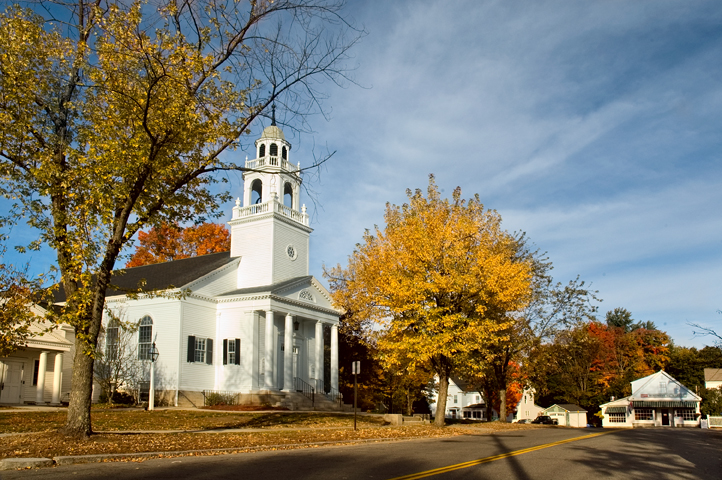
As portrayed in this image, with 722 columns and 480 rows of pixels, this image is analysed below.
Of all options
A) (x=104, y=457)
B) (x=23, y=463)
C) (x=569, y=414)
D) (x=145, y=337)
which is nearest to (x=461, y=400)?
(x=569, y=414)

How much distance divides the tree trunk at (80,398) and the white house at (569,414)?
2083 inches

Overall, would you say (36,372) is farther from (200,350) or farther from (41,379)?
(200,350)

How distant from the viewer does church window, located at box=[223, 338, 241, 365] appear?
106ft

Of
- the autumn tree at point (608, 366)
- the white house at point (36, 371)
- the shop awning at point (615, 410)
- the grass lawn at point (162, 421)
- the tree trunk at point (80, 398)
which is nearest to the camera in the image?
the tree trunk at point (80, 398)

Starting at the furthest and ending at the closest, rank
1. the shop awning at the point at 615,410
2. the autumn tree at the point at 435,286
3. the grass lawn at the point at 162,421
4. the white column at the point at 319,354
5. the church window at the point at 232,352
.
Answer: the shop awning at the point at 615,410 < the white column at the point at 319,354 < the church window at the point at 232,352 < the autumn tree at the point at 435,286 < the grass lawn at the point at 162,421

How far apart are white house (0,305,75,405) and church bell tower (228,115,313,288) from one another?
10726mm

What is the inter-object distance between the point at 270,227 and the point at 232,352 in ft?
25.8

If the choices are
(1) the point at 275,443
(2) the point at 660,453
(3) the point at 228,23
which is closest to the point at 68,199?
(3) the point at 228,23

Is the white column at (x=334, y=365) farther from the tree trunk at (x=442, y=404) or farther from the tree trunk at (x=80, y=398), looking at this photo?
the tree trunk at (x=80, y=398)

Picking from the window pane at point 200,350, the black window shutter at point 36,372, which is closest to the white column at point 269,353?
the window pane at point 200,350

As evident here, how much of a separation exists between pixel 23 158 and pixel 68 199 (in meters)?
1.37

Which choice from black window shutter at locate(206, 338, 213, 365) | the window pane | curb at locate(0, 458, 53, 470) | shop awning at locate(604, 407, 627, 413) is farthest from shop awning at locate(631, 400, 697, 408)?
curb at locate(0, 458, 53, 470)

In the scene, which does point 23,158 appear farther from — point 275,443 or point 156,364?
point 156,364

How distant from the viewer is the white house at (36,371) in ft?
92.0
